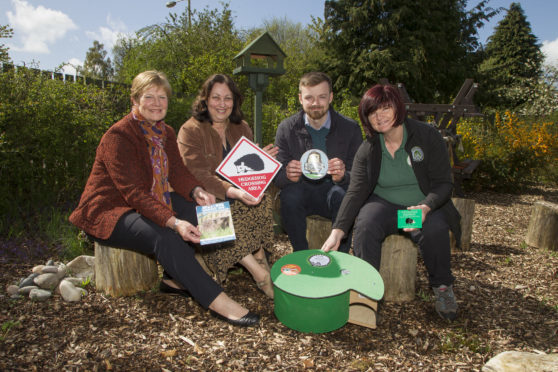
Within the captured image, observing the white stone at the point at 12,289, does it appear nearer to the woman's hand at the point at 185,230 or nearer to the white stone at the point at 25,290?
the white stone at the point at 25,290

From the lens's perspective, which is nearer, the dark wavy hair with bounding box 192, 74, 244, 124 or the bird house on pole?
the dark wavy hair with bounding box 192, 74, 244, 124

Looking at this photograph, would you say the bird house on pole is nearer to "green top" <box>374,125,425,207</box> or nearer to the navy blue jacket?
the navy blue jacket

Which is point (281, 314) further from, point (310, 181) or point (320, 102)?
point (320, 102)

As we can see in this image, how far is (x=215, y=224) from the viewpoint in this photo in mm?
2479

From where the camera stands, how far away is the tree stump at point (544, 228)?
4473 millimetres

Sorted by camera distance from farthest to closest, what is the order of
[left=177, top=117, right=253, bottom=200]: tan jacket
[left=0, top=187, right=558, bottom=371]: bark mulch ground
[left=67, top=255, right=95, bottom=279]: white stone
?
1. [left=67, top=255, right=95, bottom=279]: white stone
2. [left=177, top=117, right=253, bottom=200]: tan jacket
3. [left=0, top=187, right=558, bottom=371]: bark mulch ground

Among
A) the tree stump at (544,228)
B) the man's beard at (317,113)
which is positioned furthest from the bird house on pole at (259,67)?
the tree stump at (544,228)

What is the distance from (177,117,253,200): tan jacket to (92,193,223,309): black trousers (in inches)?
23.0

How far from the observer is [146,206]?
2.41 metres

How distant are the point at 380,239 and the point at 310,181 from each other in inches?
30.4

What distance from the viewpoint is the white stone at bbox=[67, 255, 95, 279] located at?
10.3 feet

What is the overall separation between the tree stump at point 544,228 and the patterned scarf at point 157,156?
167 inches

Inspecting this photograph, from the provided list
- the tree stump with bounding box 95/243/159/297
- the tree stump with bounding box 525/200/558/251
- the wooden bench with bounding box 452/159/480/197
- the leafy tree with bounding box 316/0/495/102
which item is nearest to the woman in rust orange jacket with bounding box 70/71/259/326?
the tree stump with bounding box 95/243/159/297

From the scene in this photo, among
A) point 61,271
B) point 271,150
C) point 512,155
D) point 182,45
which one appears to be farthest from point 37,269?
point 182,45
